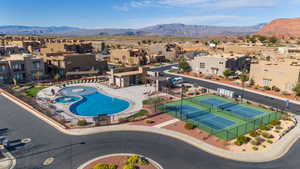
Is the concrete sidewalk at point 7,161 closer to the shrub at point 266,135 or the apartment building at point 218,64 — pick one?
the shrub at point 266,135

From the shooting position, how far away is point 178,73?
7706 cm

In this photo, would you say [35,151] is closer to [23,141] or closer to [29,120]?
[23,141]

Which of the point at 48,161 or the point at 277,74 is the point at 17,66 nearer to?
the point at 48,161

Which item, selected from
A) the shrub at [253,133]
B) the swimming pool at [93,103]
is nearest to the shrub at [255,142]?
the shrub at [253,133]

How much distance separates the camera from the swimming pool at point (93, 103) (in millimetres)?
40209

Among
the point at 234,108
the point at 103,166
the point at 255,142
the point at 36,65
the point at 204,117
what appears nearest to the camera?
the point at 103,166

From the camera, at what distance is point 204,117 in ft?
121

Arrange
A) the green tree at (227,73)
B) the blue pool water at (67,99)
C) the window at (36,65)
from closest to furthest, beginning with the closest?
1. the blue pool water at (67,99)
2. the window at (36,65)
3. the green tree at (227,73)

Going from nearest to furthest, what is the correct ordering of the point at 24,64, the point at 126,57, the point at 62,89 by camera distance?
the point at 62,89, the point at 24,64, the point at 126,57

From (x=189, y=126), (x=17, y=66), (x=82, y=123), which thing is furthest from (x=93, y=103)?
(x=17, y=66)

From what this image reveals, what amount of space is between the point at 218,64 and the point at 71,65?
169 feet

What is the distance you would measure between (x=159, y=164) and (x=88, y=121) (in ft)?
56.0

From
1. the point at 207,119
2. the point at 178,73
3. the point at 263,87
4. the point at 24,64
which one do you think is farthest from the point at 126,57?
the point at 207,119

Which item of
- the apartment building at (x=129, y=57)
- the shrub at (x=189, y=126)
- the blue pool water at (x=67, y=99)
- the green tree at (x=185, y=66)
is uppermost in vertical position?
the apartment building at (x=129, y=57)
